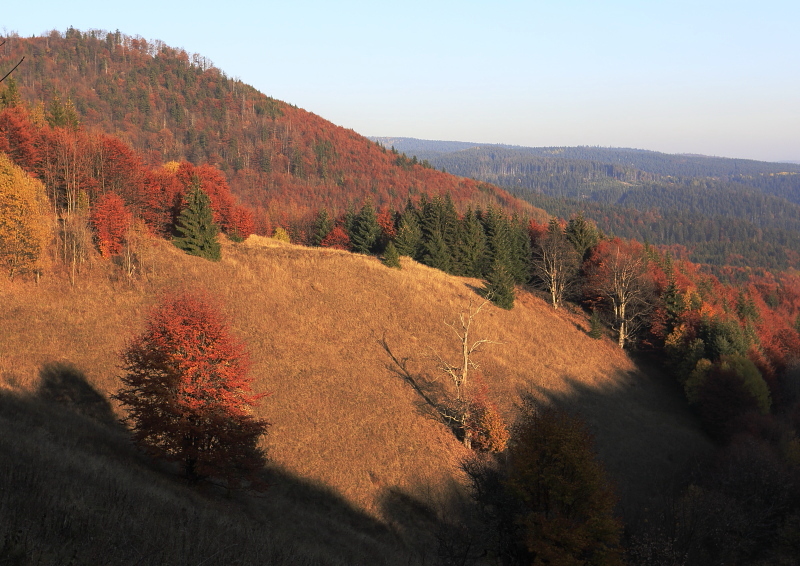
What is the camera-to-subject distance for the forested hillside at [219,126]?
14450 cm

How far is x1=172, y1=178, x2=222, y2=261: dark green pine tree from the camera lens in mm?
45719

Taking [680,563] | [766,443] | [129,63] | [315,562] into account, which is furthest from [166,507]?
[129,63]

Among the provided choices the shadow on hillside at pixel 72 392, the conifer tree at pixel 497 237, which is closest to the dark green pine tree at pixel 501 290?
the conifer tree at pixel 497 237

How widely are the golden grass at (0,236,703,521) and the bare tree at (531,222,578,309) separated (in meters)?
4.12

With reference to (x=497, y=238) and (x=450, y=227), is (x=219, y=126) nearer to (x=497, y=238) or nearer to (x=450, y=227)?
(x=450, y=227)

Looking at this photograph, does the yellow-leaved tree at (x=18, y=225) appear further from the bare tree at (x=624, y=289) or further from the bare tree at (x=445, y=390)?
the bare tree at (x=624, y=289)

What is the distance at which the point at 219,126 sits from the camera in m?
168

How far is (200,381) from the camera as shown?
60.1 feet

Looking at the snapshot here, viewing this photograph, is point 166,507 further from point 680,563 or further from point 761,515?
point 761,515

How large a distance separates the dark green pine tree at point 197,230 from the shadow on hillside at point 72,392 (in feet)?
64.8

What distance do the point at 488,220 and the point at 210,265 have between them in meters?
39.0

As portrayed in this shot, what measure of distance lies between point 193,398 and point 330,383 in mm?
16225

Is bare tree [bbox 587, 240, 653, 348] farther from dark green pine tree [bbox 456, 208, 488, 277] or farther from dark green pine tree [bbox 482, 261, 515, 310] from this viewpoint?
dark green pine tree [bbox 456, 208, 488, 277]

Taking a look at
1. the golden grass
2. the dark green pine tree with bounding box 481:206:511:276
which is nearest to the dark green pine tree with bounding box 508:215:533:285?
the dark green pine tree with bounding box 481:206:511:276
